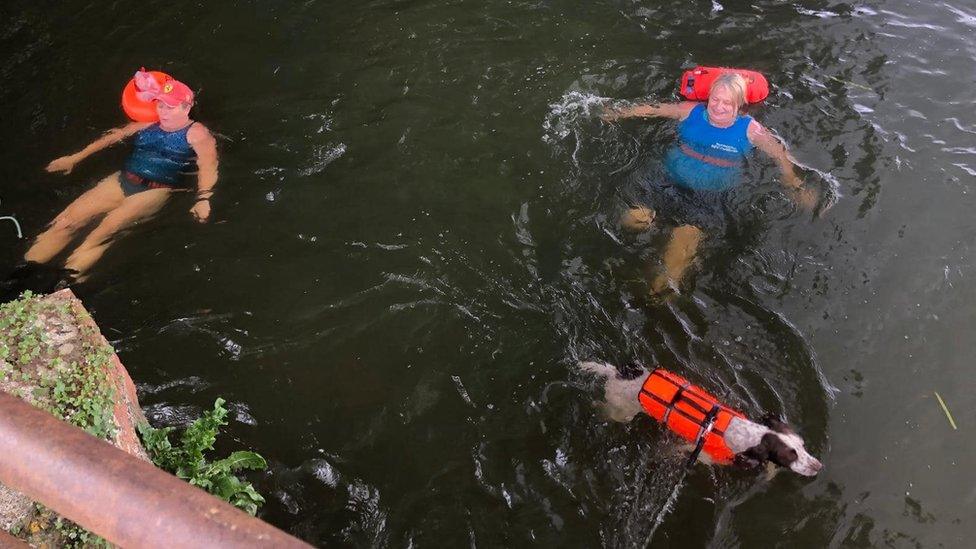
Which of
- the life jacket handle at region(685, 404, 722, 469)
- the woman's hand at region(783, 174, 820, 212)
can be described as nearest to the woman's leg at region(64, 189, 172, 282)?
the life jacket handle at region(685, 404, 722, 469)

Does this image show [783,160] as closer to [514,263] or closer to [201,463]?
[514,263]

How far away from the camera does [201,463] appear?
→ 382cm

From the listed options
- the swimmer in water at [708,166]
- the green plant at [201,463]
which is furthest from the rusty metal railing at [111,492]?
the swimmer in water at [708,166]

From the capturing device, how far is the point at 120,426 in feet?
11.0

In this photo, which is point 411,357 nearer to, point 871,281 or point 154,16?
point 871,281

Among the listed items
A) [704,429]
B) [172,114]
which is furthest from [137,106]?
[704,429]

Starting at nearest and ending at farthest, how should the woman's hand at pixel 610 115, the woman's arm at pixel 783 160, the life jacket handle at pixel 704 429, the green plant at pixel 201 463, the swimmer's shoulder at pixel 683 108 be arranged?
the green plant at pixel 201 463, the life jacket handle at pixel 704 429, the woman's arm at pixel 783 160, the swimmer's shoulder at pixel 683 108, the woman's hand at pixel 610 115

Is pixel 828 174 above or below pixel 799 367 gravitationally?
above

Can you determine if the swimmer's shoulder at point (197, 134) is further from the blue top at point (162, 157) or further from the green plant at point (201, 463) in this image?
the green plant at point (201, 463)

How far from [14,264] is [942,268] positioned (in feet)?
25.7

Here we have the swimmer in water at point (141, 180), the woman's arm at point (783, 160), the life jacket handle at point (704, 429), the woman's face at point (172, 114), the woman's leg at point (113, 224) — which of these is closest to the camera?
the life jacket handle at point (704, 429)

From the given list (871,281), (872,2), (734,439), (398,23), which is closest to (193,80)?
(398,23)

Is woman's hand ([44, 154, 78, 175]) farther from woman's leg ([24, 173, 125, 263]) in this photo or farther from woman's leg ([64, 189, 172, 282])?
woman's leg ([64, 189, 172, 282])

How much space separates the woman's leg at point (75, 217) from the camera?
5.55 metres
